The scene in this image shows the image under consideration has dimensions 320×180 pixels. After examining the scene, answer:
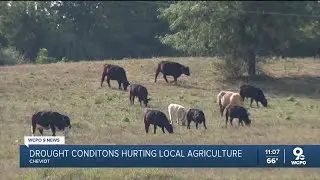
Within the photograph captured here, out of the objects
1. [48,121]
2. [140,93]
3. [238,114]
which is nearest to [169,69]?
[140,93]

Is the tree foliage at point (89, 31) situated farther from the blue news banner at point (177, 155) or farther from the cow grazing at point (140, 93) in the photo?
the blue news banner at point (177, 155)

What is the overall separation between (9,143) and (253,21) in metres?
16.0

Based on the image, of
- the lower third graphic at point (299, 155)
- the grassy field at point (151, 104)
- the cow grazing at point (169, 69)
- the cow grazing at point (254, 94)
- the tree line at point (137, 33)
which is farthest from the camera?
the cow grazing at point (169, 69)

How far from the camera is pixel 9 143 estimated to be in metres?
23.0

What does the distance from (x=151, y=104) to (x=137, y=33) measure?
42282mm

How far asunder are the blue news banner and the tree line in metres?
18.2

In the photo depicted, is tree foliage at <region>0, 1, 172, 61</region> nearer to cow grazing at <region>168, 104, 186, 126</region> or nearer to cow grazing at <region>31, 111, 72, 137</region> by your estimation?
cow grazing at <region>168, 104, 186, 126</region>

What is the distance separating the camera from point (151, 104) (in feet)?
116

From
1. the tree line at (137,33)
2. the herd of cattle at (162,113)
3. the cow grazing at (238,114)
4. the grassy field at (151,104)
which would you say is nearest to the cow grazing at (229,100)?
the herd of cattle at (162,113)

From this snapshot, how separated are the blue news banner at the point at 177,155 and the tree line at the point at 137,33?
18.2 metres

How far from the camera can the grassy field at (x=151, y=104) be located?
1794cm

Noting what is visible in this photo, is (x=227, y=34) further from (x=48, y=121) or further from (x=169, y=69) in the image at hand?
(x=48, y=121)

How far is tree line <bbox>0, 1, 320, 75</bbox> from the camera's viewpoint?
41.8m

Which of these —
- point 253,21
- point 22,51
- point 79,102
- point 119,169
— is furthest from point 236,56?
point 22,51
